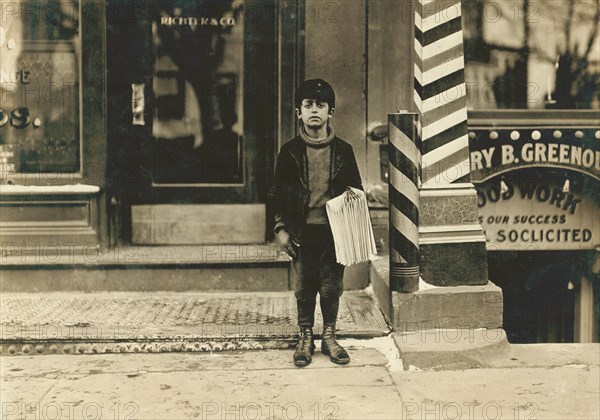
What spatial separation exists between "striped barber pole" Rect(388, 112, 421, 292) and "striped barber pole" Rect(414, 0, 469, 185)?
0.28 metres

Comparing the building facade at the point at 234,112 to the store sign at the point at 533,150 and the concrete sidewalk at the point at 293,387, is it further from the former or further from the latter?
the concrete sidewalk at the point at 293,387

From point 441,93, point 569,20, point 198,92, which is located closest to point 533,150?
point 569,20

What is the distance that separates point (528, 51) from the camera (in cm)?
764

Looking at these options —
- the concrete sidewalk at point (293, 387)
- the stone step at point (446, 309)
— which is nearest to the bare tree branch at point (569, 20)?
the stone step at point (446, 309)

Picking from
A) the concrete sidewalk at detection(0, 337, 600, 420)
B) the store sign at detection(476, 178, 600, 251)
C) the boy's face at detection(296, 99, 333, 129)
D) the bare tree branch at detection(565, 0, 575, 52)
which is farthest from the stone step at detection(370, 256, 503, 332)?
the bare tree branch at detection(565, 0, 575, 52)

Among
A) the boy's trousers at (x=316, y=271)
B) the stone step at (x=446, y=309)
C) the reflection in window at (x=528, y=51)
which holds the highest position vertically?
the reflection in window at (x=528, y=51)

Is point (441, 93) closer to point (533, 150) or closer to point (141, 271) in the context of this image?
point (533, 150)

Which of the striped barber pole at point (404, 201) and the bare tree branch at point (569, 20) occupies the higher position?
the bare tree branch at point (569, 20)

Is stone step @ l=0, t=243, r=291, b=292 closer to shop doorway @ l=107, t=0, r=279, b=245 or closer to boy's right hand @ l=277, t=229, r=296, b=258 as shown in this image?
shop doorway @ l=107, t=0, r=279, b=245

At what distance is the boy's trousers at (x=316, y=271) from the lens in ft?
17.8

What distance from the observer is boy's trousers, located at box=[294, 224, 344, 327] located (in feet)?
17.8

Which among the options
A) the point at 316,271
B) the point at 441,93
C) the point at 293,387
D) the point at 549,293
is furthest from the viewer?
the point at 549,293

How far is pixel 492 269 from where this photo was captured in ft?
26.6

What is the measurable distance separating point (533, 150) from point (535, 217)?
2.16ft
